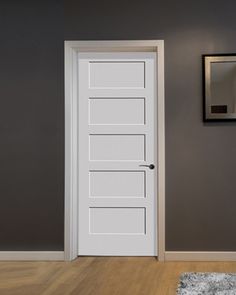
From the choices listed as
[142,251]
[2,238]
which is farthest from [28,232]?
[142,251]

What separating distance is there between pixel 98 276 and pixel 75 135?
1.44 metres

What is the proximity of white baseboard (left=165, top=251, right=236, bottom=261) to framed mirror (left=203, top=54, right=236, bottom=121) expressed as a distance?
1.31 metres

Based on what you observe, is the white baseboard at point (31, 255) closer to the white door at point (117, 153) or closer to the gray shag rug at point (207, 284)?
the white door at point (117, 153)

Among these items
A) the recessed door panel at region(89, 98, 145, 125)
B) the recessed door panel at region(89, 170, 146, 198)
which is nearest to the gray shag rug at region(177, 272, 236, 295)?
the recessed door panel at region(89, 170, 146, 198)

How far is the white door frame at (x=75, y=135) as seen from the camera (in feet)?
14.6

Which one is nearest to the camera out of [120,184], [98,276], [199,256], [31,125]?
[98,276]

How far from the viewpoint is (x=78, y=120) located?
4.67 m

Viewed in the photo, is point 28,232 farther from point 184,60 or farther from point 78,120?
point 184,60

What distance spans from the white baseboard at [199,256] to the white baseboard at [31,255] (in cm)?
106

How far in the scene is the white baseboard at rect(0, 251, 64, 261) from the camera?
4.43 metres

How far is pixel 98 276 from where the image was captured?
12.4 ft

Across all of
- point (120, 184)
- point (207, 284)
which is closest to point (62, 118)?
point (120, 184)

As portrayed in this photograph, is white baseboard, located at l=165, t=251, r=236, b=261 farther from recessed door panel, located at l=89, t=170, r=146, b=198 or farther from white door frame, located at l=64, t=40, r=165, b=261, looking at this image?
recessed door panel, located at l=89, t=170, r=146, b=198

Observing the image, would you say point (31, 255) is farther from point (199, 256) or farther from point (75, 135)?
point (199, 256)
